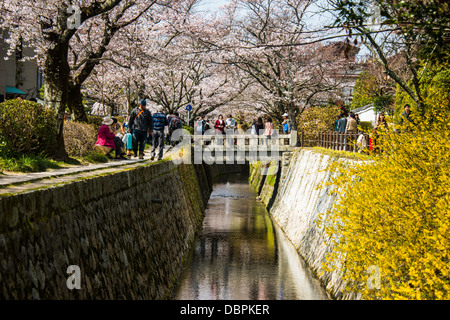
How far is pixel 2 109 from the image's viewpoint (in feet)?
36.6

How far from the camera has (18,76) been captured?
34.4 metres

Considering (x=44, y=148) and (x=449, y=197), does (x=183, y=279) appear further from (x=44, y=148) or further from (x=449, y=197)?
(x=449, y=197)

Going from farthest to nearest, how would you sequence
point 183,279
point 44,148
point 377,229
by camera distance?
1. point 183,279
2. point 44,148
3. point 377,229

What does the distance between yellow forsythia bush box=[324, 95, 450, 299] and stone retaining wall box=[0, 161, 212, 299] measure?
3551mm

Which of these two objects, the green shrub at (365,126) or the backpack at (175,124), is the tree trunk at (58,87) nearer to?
the green shrub at (365,126)

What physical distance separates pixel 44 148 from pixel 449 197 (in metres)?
8.84

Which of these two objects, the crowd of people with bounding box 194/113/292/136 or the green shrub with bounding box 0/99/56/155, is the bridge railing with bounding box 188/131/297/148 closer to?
the crowd of people with bounding box 194/113/292/136

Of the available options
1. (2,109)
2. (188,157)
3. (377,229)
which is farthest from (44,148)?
(188,157)

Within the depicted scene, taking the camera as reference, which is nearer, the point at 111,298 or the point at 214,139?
the point at 111,298

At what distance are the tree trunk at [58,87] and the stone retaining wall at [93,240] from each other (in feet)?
Answer: 7.43

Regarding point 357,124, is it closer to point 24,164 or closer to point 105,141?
point 105,141

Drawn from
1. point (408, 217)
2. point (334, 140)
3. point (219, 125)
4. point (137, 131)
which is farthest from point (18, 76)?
point (408, 217)

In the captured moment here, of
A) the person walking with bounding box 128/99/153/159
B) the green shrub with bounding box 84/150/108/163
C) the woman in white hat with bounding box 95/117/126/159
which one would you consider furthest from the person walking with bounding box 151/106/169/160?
the green shrub with bounding box 84/150/108/163
